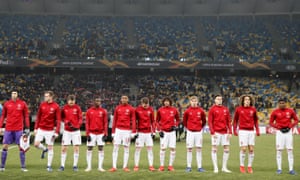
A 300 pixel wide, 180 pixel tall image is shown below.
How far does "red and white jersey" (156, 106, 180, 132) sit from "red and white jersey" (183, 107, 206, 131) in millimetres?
367

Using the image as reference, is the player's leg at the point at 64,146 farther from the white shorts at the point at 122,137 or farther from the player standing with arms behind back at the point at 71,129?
the white shorts at the point at 122,137

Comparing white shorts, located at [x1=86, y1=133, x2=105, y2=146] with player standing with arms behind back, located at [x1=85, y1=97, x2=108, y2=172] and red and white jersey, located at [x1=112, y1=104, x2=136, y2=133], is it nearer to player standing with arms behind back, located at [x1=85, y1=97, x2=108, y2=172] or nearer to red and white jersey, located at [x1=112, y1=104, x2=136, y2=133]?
player standing with arms behind back, located at [x1=85, y1=97, x2=108, y2=172]

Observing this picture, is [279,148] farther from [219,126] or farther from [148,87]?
[148,87]

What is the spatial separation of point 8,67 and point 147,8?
1937 centimetres

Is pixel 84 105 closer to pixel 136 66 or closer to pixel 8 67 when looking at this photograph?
pixel 136 66

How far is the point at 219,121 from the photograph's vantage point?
442 inches

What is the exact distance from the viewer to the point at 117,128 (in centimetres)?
1128

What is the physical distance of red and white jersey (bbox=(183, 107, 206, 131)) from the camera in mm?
11219

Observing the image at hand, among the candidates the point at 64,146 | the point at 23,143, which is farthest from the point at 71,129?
the point at 23,143

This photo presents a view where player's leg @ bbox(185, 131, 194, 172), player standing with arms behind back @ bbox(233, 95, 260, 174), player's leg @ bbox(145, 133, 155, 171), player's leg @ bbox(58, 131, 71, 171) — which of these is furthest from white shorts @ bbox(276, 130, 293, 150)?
player's leg @ bbox(58, 131, 71, 171)

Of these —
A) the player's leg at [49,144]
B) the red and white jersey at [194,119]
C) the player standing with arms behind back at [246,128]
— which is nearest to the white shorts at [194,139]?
the red and white jersey at [194,119]

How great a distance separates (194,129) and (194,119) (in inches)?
12.1

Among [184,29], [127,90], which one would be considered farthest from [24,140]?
[184,29]

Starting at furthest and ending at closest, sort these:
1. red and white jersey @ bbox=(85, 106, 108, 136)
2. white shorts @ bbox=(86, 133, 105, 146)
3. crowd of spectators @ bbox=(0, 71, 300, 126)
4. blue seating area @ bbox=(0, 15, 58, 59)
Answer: blue seating area @ bbox=(0, 15, 58, 59) → crowd of spectators @ bbox=(0, 71, 300, 126) → red and white jersey @ bbox=(85, 106, 108, 136) → white shorts @ bbox=(86, 133, 105, 146)
